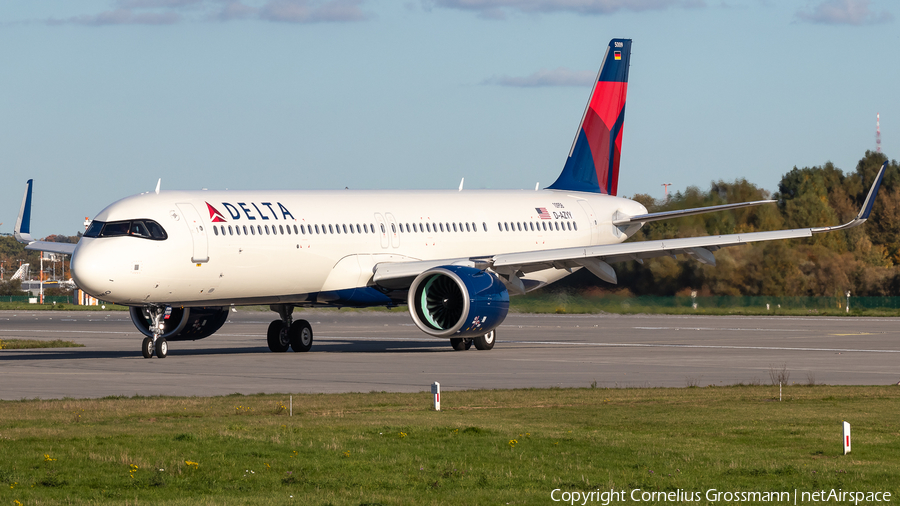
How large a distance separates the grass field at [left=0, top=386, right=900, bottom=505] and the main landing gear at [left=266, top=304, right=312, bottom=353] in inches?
545

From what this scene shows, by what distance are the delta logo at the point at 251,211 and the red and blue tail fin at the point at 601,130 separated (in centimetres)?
1267

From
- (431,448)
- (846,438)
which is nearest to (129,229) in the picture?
(431,448)

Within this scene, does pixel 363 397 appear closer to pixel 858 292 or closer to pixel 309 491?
pixel 309 491

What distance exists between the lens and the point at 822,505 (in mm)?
11078

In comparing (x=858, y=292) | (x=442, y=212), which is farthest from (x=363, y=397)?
(x=858, y=292)

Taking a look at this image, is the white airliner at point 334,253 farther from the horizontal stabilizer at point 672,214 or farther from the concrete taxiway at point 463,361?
the concrete taxiway at point 463,361

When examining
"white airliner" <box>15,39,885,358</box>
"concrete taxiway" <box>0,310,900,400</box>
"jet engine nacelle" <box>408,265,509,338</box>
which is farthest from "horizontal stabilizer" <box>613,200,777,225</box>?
"jet engine nacelle" <box>408,265,509,338</box>

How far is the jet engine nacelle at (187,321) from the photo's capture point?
32719 millimetres

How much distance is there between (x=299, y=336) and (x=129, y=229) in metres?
6.89

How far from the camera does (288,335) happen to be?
34219mm

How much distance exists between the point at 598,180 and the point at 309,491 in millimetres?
31008

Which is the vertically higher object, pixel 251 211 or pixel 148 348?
pixel 251 211

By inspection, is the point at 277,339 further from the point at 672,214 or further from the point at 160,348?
the point at 672,214

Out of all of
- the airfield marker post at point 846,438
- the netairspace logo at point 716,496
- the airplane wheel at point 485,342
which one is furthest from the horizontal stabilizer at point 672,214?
the netairspace logo at point 716,496
